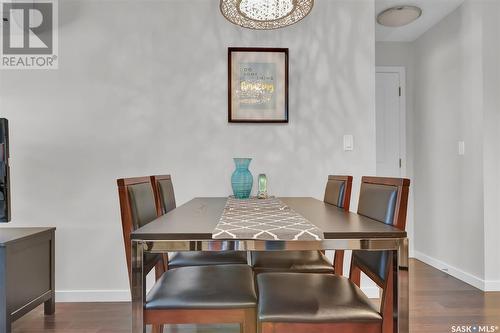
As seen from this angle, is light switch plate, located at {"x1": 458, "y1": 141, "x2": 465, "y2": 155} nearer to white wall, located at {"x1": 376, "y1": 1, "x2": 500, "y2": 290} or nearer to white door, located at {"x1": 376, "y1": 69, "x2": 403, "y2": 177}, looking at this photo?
white wall, located at {"x1": 376, "y1": 1, "x2": 500, "y2": 290}

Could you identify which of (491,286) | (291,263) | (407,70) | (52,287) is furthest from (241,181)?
(407,70)

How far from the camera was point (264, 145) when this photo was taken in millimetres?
2641

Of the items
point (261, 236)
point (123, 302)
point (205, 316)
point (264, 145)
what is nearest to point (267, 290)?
point (205, 316)

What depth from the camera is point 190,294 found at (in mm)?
1200

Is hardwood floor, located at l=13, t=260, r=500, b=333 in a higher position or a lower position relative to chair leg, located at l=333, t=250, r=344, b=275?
lower

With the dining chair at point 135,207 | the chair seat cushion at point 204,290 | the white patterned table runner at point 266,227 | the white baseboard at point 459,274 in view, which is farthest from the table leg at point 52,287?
the white baseboard at point 459,274

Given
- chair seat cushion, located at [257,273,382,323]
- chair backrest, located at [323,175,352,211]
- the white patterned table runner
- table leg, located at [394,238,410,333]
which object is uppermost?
chair backrest, located at [323,175,352,211]

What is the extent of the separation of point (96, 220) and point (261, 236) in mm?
2028

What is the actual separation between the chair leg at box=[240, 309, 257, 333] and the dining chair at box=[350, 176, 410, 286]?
0.46 m

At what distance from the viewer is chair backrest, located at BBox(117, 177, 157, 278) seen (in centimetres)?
121

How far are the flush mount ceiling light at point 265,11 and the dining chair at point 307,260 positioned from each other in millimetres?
920

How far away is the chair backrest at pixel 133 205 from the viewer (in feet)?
3.97

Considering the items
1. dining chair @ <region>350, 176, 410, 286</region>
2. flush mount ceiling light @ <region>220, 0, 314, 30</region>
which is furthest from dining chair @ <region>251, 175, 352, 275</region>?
flush mount ceiling light @ <region>220, 0, 314, 30</region>

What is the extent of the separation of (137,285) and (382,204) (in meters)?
0.89
